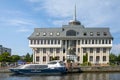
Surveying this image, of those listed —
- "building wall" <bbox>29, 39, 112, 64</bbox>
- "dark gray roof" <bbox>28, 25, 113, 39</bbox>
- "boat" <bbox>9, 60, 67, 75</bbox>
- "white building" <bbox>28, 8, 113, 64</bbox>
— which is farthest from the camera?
"dark gray roof" <bbox>28, 25, 113, 39</bbox>

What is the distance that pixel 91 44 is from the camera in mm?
112312

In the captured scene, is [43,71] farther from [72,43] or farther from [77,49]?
[72,43]

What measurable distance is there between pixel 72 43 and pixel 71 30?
5.08 m

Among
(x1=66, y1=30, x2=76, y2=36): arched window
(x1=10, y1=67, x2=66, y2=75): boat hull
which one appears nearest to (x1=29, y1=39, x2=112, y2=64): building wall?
(x1=66, y1=30, x2=76, y2=36): arched window

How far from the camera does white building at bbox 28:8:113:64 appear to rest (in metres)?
112

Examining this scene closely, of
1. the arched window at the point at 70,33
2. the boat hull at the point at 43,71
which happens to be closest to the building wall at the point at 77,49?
the arched window at the point at 70,33

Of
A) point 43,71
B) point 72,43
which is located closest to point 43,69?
point 43,71

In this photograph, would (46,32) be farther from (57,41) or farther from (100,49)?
(100,49)

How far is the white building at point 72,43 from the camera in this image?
112062 mm

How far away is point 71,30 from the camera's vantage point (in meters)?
116

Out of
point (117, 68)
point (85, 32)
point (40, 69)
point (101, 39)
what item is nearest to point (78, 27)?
point (85, 32)

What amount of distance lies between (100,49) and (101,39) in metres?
3.95

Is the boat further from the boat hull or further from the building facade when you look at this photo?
the building facade

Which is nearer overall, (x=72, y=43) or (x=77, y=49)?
(x=77, y=49)
